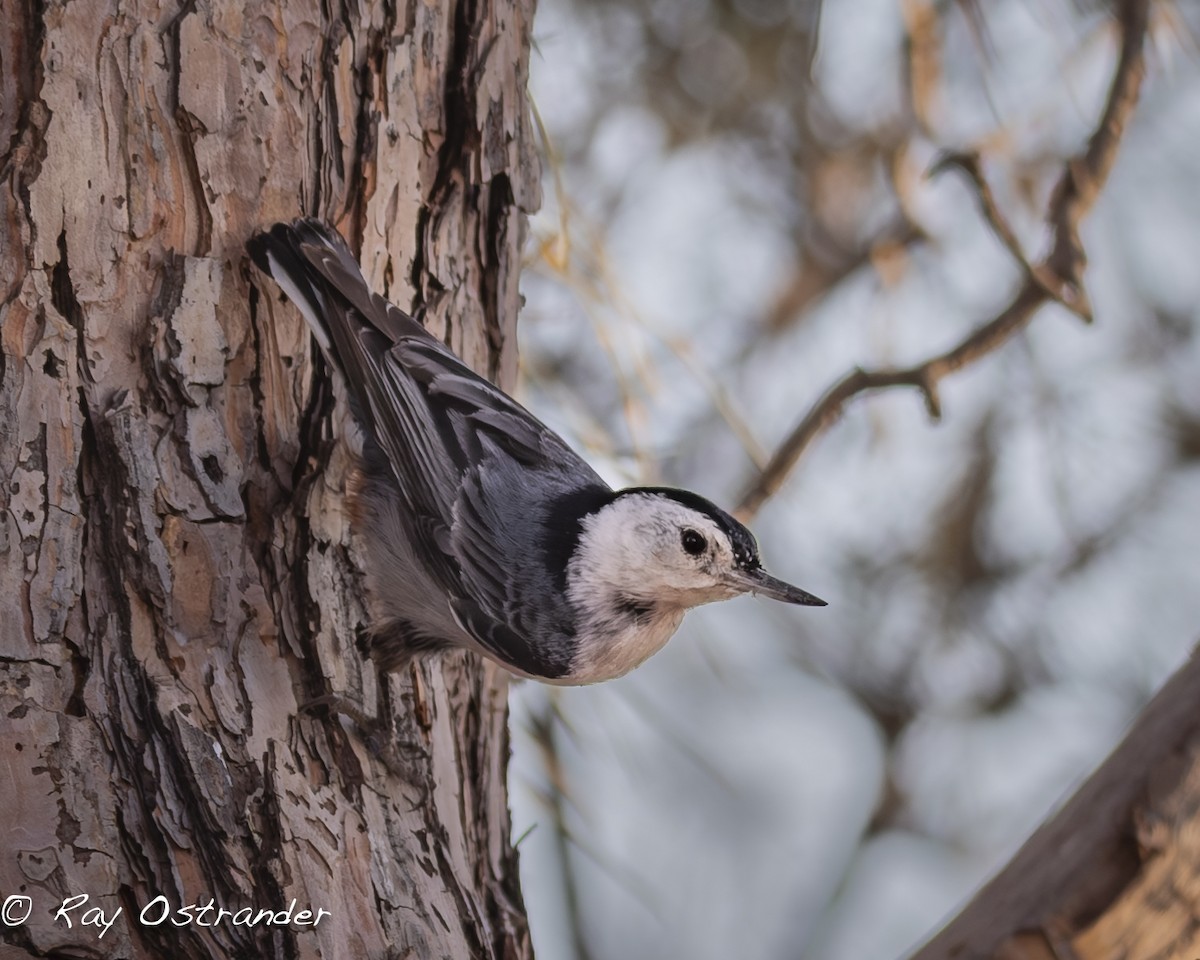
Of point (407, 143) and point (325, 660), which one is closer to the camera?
point (325, 660)

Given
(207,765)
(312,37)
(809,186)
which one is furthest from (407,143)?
(809,186)

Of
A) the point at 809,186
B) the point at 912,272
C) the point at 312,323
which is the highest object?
the point at 809,186

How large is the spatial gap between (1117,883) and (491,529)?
124 centimetres

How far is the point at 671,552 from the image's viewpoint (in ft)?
7.80

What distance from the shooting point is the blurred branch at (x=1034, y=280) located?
8.36 feet

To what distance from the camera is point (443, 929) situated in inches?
78.2

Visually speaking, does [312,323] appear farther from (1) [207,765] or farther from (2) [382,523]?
(1) [207,765]

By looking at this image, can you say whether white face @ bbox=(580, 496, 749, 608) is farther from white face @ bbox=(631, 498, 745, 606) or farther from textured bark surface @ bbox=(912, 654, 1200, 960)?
textured bark surface @ bbox=(912, 654, 1200, 960)

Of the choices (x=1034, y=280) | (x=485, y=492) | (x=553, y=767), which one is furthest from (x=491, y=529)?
(x=1034, y=280)

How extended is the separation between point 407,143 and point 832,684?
2.56 m

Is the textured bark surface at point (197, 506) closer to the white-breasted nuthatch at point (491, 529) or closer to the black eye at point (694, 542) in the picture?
the white-breasted nuthatch at point (491, 529)

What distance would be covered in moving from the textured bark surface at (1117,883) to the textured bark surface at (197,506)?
876 millimetres

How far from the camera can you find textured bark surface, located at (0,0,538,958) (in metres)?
1.79

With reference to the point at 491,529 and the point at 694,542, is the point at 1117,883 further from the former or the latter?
the point at 491,529
